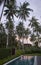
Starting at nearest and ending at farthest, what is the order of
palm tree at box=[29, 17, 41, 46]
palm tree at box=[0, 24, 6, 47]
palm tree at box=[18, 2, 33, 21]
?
palm tree at box=[18, 2, 33, 21] → palm tree at box=[0, 24, 6, 47] → palm tree at box=[29, 17, 41, 46]

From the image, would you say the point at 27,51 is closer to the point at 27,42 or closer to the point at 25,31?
the point at 25,31

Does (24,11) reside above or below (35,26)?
above

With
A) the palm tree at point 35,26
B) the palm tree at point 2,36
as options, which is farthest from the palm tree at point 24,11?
the palm tree at point 35,26

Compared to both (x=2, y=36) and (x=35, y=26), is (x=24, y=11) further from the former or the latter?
(x=35, y=26)

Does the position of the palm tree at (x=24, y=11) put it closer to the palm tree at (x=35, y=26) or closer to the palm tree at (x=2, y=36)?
the palm tree at (x=2, y=36)

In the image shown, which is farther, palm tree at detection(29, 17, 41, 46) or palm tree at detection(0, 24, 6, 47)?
palm tree at detection(29, 17, 41, 46)

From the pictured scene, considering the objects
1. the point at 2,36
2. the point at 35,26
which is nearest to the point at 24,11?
the point at 2,36

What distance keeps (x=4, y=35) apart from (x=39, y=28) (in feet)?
42.1

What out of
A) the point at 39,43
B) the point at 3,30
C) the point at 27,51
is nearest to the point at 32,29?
the point at 39,43

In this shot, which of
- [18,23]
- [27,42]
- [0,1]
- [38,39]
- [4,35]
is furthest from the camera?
[27,42]

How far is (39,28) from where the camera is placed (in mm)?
61438

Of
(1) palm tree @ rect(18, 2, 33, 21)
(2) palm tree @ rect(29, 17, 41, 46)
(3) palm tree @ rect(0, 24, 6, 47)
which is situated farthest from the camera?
(2) palm tree @ rect(29, 17, 41, 46)

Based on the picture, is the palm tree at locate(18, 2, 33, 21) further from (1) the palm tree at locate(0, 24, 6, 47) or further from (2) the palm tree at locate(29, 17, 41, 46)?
(2) the palm tree at locate(29, 17, 41, 46)

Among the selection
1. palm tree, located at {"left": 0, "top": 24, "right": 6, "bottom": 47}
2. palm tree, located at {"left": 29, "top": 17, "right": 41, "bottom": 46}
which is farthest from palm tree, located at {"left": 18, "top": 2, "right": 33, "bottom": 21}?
palm tree, located at {"left": 29, "top": 17, "right": 41, "bottom": 46}
